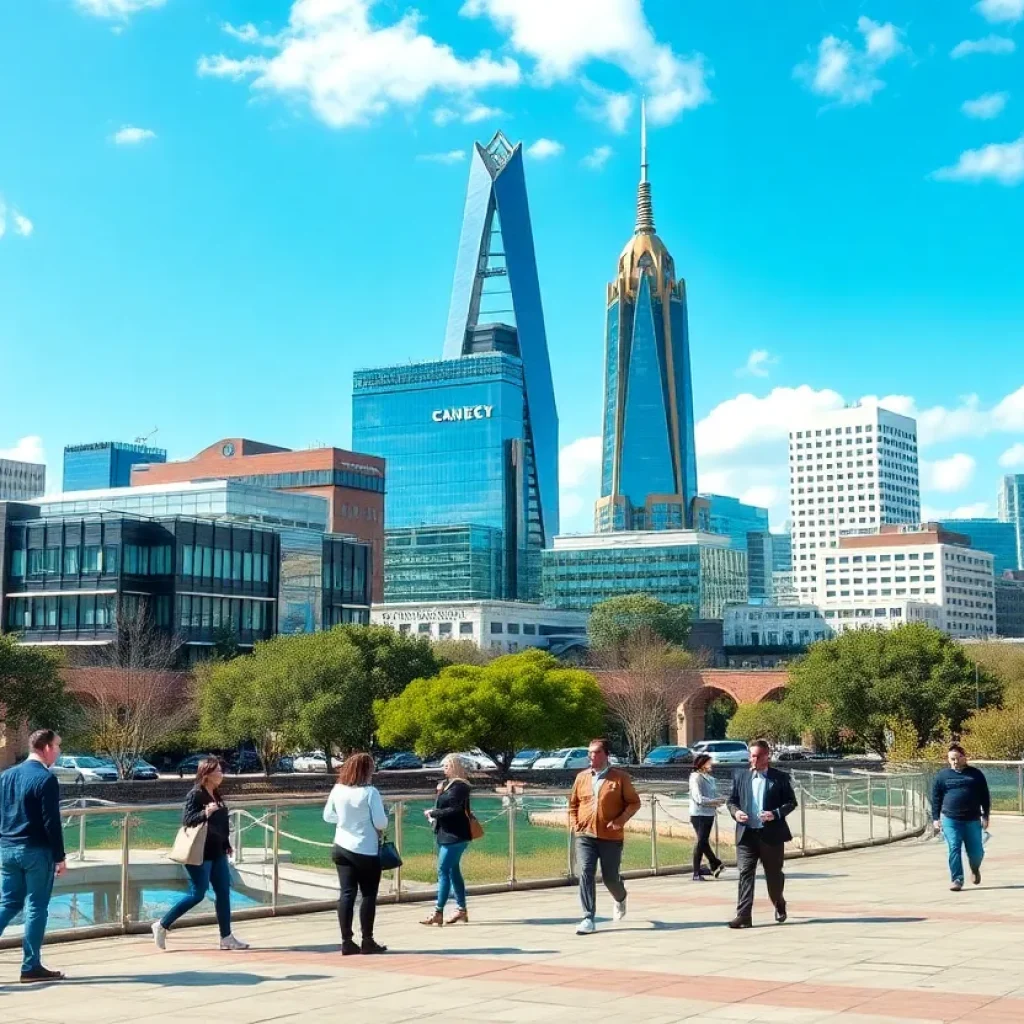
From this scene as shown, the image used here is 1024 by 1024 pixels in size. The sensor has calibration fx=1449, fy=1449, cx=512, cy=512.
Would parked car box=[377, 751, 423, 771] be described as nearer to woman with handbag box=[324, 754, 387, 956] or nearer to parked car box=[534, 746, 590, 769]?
parked car box=[534, 746, 590, 769]

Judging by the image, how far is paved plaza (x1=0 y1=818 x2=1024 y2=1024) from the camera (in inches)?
396

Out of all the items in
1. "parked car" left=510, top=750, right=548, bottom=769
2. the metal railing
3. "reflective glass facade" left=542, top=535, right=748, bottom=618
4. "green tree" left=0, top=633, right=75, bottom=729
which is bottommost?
"parked car" left=510, top=750, right=548, bottom=769

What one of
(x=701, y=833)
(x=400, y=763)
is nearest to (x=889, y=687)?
(x=400, y=763)

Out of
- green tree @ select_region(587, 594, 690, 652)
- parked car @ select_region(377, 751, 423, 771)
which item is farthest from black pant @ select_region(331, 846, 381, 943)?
green tree @ select_region(587, 594, 690, 652)

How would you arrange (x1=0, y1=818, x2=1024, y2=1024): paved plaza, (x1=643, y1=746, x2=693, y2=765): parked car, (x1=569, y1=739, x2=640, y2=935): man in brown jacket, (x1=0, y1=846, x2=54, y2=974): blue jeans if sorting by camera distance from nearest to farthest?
(x1=0, y1=818, x2=1024, y2=1024): paved plaza
(x1=0, y1=846, x2=54, y2=974): blue jeans
(x1=569, y1=739, x2=640, y2=935): man in brown jacket
(x1=643, y1=746, x2=693, y2=765): parked car

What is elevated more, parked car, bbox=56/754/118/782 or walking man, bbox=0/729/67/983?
walking man, bbox=0/729/67/983

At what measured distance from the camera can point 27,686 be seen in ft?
180

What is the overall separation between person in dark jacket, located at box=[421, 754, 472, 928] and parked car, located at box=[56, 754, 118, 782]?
4167 cm

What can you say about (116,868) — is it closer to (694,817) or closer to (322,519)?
(694,817)

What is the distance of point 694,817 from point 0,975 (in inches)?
392

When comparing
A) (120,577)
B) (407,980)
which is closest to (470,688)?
(120,577)

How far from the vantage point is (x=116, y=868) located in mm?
15156

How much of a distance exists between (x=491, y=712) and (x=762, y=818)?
43169 millimetres

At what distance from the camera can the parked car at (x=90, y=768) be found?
5397 centimetres
